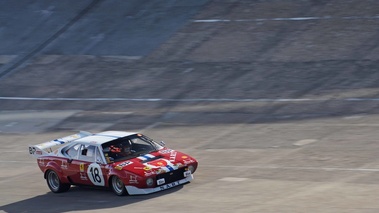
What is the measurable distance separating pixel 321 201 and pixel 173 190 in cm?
370

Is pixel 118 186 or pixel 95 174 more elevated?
pixel 95 174

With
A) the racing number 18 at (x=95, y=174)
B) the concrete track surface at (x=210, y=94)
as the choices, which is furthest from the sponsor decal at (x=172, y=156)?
the racing number 18 at (x=95, y=174)

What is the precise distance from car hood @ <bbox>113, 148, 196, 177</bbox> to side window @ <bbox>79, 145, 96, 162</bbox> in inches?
32.9

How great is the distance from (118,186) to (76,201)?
42.3 inches

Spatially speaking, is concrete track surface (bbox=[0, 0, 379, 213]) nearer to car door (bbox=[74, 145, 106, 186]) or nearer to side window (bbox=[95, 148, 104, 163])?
car door (bbox=[74, 145, 106, 186])

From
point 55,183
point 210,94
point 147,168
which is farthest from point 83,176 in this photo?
point 210,94

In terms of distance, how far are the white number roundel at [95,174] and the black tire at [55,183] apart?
122cm

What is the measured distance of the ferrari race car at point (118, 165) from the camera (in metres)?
15.5

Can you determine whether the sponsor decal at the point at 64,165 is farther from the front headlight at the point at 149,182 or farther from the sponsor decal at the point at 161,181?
the sponsor decal at the point at 161,181

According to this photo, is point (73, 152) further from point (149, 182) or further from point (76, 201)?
point (149, 182)

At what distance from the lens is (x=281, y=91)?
84.8ft

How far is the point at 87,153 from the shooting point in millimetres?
16641

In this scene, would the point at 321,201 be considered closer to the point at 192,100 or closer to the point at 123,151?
the point at 123,151

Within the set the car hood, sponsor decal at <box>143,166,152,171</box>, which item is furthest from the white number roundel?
sponsor decal at <box>143,166,152,171</box>
